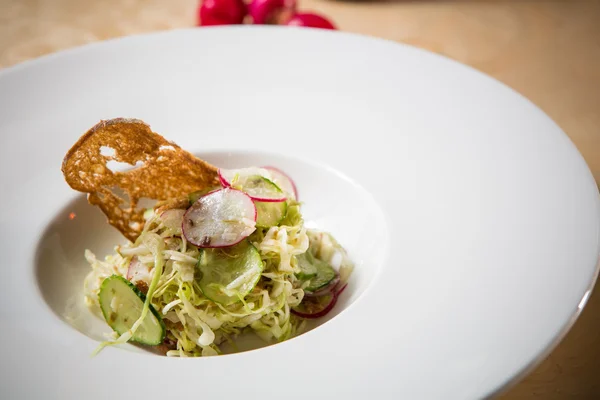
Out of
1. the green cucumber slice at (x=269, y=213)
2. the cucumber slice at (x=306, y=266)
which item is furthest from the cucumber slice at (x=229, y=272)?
the cucumber slice at (x=306, y=266)

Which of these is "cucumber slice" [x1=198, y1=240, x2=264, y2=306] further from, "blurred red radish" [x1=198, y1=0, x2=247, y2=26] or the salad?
"blurred red radish" [x1=198, y1=0, x2=247, y2=26]

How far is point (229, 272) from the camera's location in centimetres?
205

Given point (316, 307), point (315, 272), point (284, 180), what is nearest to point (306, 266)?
point (315, 272)

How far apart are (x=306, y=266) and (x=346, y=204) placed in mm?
322

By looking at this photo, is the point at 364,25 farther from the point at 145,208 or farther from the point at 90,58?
the point at 145,208

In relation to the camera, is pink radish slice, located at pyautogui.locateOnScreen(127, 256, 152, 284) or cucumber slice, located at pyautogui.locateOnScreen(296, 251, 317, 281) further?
cucumber slice, located at pyautogui.locateOnScreen(296, 251, 317, 281)

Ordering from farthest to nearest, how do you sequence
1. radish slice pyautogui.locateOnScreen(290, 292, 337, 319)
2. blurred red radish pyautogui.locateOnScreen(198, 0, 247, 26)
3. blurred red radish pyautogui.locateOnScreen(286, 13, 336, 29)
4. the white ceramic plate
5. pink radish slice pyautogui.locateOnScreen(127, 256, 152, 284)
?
blurred red radish pyautogui.locateOnScreen(198, 0, 247, 26), blurred red radish pyautogui.locateOnScreen(286, 13, 336, 29), radish slice pyautogui.locateOnScreen(290, 292, 337, 319), pink radish slice pyautogui.locateOnScreen(127, 256, 152, 284), the white ceramic plate

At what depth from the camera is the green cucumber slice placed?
7.13 ft

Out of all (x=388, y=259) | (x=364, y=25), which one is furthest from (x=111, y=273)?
(x=364, y=25)

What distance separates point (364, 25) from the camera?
3980mm

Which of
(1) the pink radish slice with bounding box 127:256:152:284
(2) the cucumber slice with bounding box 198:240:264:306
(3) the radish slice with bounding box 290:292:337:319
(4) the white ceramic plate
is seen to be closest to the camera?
(4) the white ceramic plate

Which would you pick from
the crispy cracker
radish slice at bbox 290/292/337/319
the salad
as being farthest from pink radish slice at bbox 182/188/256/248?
radish slice at bbox 290/292/337/319

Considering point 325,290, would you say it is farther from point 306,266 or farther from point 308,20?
point 308,20

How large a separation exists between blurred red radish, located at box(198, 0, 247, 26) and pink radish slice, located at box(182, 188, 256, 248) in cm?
191
